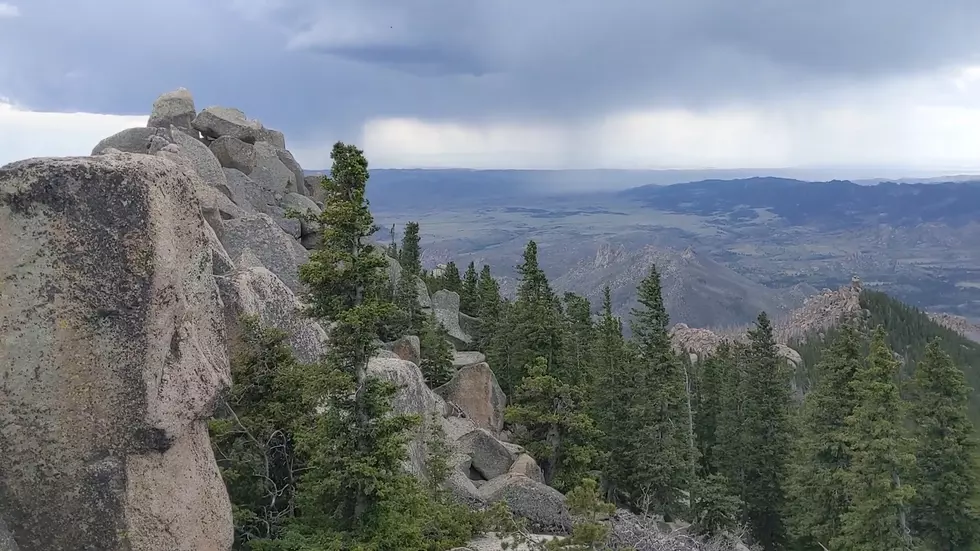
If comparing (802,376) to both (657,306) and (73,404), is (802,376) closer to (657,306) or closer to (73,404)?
(657,306)

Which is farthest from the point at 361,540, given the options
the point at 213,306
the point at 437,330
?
the point at 437,330

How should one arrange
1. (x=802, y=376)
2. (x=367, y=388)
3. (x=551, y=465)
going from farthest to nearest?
(x=802, y=376) < (x=551, y=465) < (x=367, y=388)

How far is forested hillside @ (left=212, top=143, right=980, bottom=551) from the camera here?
1366 cm

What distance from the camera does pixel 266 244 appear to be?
89.2 ft

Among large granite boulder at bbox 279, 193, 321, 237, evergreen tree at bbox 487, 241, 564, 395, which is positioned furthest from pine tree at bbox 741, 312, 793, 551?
large granite boulder at bbox 279, 193, 321, 237

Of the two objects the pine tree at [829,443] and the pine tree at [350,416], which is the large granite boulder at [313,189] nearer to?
the pine tree at [829,443]

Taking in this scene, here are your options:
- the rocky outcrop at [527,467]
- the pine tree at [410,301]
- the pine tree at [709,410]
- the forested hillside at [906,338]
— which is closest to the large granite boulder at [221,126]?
the pine tree at [410,301]

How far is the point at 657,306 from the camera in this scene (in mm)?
33375

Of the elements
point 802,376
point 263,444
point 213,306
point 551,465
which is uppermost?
point 213,306

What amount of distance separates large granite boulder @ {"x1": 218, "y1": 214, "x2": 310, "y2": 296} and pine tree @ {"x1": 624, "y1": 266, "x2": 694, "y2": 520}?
16.5 m

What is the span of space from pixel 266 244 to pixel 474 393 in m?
12.4

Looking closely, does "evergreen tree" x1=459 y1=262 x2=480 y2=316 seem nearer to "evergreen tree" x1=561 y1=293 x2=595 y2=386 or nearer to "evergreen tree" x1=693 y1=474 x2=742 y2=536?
"evergreen tree" x1=561 y1=293 x2=595 y2=386

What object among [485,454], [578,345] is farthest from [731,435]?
[485,454]

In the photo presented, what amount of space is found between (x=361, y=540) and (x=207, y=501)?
3.14 meters
